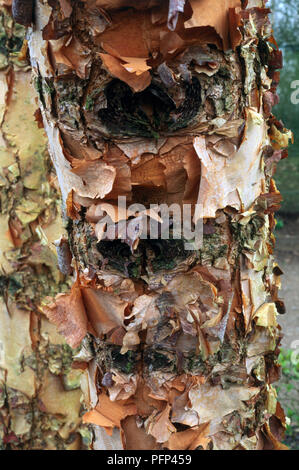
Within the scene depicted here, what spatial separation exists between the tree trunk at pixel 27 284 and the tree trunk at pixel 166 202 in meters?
0.70

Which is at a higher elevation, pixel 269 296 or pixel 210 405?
pixel 269 296

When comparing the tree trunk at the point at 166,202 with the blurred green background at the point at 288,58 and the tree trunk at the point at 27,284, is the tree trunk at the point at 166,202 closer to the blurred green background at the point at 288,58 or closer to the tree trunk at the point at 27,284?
the tree trunk at the point at 27,284

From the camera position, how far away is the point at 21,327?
1415mm

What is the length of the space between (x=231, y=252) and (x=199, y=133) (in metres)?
Answer: 0.17

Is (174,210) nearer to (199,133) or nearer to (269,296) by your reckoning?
(199,133)

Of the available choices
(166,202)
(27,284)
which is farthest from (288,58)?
(166,202)

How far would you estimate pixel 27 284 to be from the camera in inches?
55.1

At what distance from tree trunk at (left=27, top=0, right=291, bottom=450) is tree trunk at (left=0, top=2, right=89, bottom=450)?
27.4 inches

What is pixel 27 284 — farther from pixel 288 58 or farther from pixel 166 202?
pixel 288 58

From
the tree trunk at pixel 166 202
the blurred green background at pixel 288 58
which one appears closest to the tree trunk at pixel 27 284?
the tree trunk at pixel 166 202

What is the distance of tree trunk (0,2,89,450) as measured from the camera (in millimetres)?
1349

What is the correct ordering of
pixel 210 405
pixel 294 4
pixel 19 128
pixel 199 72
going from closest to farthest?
pixel 199 72, pixel 210 405, pixel 19 128, pixel 294 4
